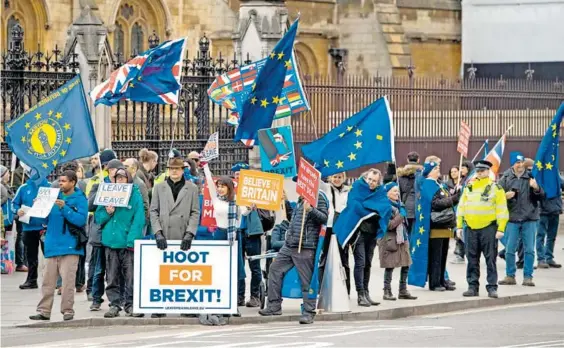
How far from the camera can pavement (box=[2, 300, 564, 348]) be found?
16.5m

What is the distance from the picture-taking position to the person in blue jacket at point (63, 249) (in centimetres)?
1870

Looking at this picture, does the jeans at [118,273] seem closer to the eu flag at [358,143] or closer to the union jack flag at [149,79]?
the eu flag at [358,143]

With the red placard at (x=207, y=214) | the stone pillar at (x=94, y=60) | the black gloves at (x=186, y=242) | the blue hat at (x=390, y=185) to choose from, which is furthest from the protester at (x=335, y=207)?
the stone pillar at (x=94, y=60)

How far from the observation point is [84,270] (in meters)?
21.8

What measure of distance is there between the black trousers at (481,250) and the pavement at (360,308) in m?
0.24

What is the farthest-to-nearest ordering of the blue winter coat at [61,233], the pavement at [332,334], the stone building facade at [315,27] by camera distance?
the stone building facade at [315,27] < the blue winter coat at [61,233] < the pavement at [332,334]

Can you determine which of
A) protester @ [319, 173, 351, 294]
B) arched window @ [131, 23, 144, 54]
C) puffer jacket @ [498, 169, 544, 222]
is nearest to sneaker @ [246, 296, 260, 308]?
protester @ [319, 173, 351, 294]

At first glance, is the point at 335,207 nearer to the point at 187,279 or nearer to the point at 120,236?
the point at 187,279

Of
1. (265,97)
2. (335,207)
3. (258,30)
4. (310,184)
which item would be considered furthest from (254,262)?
(258,30)

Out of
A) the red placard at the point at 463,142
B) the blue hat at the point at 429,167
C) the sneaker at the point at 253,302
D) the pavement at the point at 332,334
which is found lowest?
the pavement at the point at 332,334

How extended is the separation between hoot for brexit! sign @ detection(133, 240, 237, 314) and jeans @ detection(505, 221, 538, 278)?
227 inches

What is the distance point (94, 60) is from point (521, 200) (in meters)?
6.80

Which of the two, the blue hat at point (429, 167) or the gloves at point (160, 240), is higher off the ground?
the blue hat at point (429, 167)

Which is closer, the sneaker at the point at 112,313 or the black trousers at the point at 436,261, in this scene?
the sneaker at the point at 112,313
